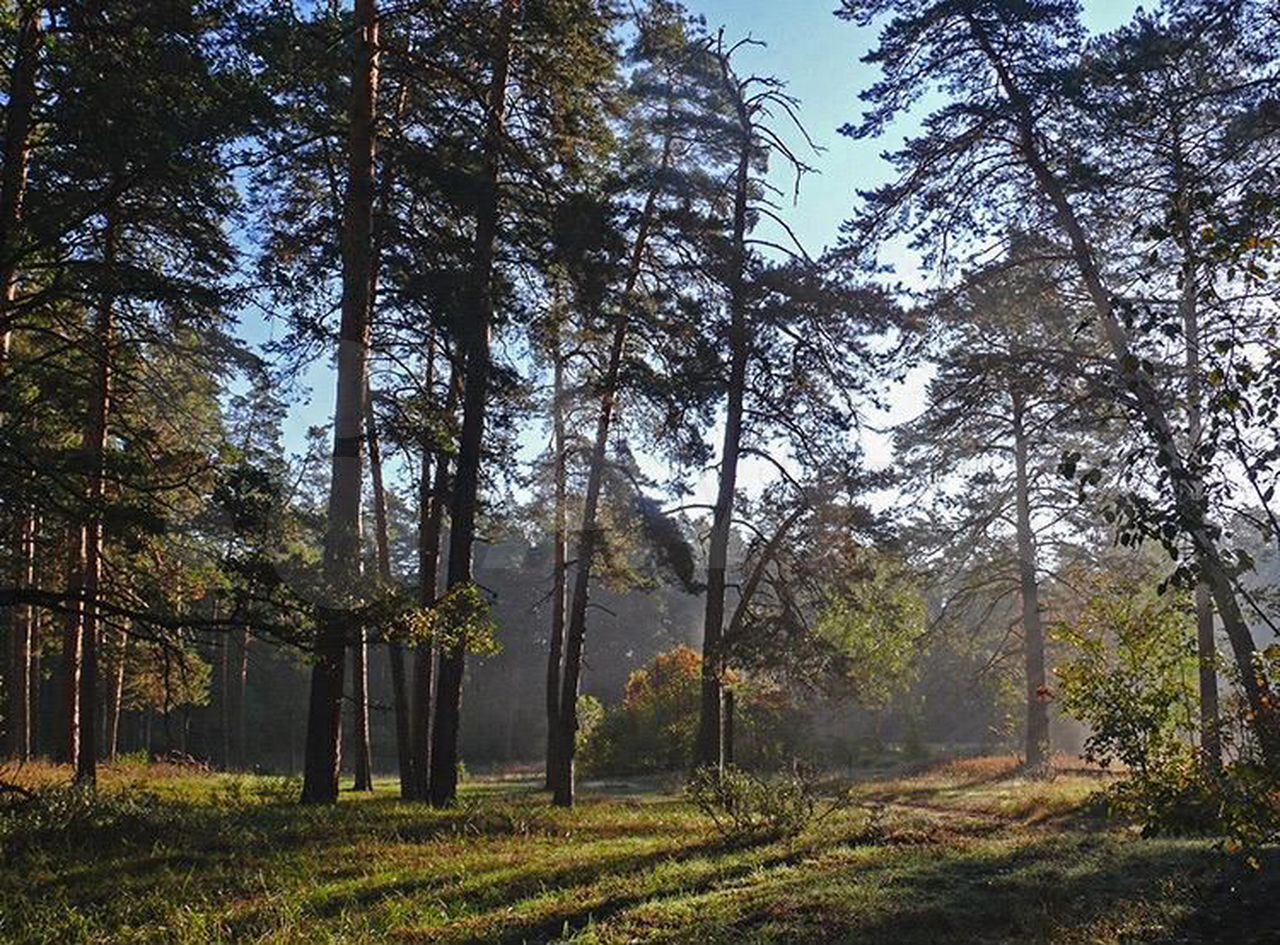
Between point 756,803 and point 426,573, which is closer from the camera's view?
point 756,803

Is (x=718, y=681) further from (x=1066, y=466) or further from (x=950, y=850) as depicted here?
(x=1066, y=466)

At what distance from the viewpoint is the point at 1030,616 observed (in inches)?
1038

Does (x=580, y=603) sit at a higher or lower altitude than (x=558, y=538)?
lower

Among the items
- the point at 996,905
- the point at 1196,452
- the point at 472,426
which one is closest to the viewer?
the point at 1196,452

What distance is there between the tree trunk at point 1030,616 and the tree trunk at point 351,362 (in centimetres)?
1839

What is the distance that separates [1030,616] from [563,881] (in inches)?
811

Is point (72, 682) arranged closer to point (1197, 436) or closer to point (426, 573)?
point (426, 573)

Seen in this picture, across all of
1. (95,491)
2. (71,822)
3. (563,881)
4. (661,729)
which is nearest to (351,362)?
(95,491)

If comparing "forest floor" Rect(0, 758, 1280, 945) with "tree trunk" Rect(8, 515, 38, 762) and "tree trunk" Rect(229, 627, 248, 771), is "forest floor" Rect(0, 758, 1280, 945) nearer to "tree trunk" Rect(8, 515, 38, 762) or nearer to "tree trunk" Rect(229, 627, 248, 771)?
"tree trunk" Rect(8, 515, 38, 762)

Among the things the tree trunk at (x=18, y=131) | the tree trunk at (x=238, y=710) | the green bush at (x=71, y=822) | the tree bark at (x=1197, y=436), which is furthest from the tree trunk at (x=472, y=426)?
the tree trunk at (x=238, y=710)

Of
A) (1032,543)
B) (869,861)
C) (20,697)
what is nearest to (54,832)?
(869,861)

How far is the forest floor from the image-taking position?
673cm

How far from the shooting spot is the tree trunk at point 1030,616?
25.1 meters

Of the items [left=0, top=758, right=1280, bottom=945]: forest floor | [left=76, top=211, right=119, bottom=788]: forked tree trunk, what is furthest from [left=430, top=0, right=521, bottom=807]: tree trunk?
[left=76, top=211, right=119, bottom=788]: forked tree trunk
